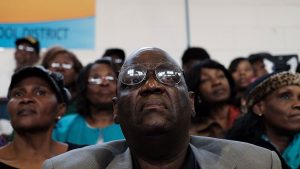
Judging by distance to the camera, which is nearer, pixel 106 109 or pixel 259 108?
pixel 259 108

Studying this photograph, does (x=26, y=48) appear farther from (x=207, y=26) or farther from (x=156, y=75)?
(x=156, y=75)

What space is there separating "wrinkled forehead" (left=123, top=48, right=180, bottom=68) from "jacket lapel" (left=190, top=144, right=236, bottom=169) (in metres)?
0.29

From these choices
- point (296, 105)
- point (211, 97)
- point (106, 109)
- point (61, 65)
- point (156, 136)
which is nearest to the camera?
point (156, 136)

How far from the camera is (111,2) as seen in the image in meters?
4.39

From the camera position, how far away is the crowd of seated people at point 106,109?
6.53ft

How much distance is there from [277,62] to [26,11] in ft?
7.81

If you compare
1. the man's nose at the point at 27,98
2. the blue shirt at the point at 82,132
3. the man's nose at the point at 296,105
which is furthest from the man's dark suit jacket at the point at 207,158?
the blue shirt at the point at 82,132

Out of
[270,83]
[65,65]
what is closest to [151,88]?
[270,83]

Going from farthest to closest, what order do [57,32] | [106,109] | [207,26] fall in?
[207,26], [57,32], [106,109]

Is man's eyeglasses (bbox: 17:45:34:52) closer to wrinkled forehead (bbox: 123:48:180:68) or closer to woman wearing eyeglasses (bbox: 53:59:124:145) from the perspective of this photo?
woman wearing eyeglasses (bbox: 53:59:124:145)

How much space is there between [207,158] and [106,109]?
4.49 ft

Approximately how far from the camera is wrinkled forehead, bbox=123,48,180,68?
1.30 metres

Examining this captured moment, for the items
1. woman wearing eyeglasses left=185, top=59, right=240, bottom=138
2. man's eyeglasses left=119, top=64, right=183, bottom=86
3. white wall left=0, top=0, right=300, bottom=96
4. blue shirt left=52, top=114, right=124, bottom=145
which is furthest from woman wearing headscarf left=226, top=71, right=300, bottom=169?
white wall left=0, top=0, right=300, bottom=96

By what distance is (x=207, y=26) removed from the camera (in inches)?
178
